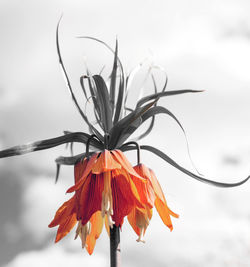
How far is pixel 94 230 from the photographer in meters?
1.77

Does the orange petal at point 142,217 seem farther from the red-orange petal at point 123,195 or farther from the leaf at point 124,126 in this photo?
the leaf at point 124,126

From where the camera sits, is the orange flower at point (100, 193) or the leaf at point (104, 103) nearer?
the orange flower at point (100, 193)

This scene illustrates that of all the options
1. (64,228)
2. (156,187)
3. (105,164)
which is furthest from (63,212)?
(156,187)

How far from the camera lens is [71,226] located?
65.9 inches

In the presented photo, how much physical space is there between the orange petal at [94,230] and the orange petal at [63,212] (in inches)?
5.8

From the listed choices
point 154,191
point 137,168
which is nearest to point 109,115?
point 137,168

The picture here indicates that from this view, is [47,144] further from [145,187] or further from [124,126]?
[145,187]

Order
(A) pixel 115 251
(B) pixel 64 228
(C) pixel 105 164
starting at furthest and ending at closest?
(B) pixel 64 228
(C) pixel 105 164
(A) pixel 115 251

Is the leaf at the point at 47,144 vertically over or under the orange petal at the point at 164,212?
over

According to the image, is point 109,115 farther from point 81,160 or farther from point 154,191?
point 154,191

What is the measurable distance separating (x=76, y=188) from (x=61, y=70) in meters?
0.56

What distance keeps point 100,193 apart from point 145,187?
18cm

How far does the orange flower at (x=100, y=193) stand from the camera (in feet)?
5.17

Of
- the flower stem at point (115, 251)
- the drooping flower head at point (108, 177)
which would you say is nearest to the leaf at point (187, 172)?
the drooping flower head at point (108, 177)
